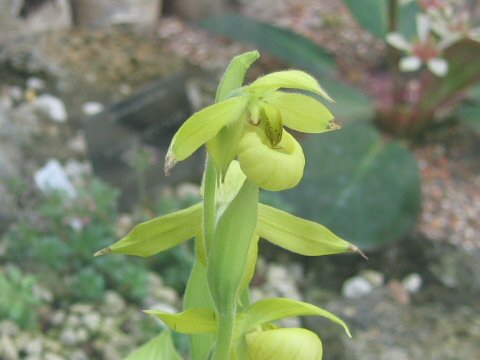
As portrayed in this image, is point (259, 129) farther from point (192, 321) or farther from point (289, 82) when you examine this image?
point (192, 321)

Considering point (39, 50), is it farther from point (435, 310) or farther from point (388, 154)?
point (435, 310)

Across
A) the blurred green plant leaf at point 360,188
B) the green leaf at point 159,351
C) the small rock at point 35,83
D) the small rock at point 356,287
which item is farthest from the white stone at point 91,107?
the green leaf at point 159,351

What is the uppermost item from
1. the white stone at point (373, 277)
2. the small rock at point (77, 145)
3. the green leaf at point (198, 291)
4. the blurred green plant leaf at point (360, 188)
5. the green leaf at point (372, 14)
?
the green leaf at point (198, 291)

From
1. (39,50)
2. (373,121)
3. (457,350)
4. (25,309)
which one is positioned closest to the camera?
(25,309)

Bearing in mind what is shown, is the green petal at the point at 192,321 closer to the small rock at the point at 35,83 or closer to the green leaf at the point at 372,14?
the green leaf at the point at 372,14

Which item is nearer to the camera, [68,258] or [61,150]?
[68,258]

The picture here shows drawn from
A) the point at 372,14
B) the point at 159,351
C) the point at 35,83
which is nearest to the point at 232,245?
the point at 159,351

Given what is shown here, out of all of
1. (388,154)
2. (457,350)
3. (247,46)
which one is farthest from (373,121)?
(457,350)
